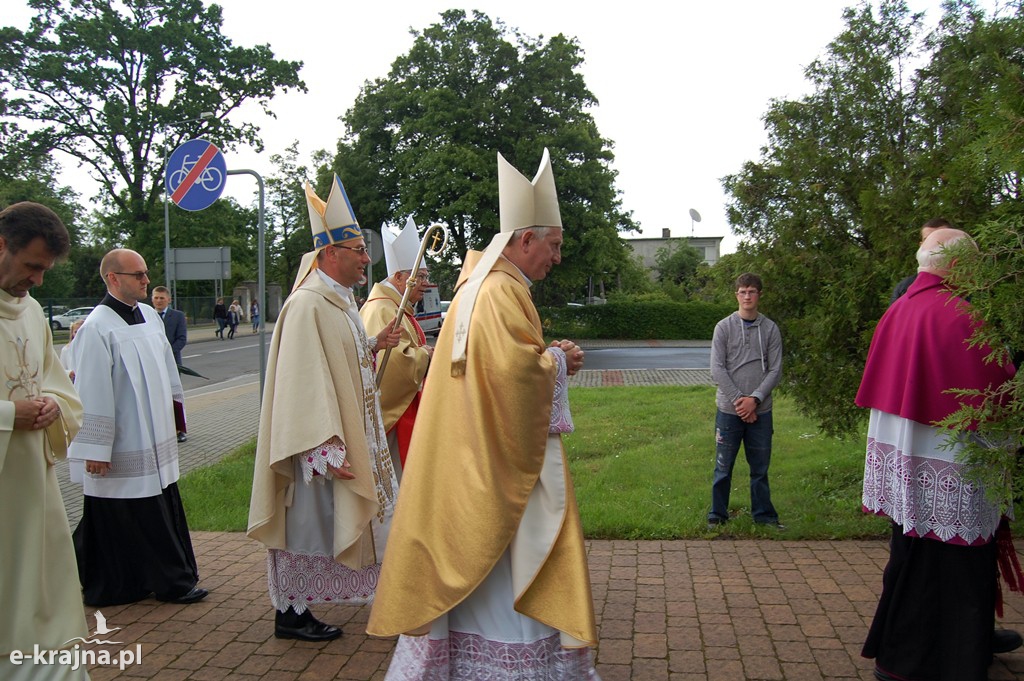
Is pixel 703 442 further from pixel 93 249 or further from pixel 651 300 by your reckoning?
pixel 93 249

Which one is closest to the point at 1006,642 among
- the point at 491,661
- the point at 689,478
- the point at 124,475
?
the point at 491,661

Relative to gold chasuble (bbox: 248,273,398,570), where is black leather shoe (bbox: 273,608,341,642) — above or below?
below

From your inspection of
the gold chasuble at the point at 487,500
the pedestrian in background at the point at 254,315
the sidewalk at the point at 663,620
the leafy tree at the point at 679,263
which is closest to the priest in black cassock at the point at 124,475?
the sidewalk at the point at 663,620

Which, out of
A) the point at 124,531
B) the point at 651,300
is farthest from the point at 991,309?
the point at 651,300

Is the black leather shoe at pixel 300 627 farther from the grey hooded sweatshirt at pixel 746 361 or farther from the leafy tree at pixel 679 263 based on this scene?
the leafy tree at pixel 679 263

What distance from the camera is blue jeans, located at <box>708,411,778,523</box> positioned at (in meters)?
6.38

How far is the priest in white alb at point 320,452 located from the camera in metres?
4.29

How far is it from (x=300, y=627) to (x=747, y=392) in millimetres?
3620

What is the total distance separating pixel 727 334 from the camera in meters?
6.52

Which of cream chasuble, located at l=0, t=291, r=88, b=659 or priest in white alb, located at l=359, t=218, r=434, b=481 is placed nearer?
cream chasuble, located at l=0, t=291, r=88, b=659

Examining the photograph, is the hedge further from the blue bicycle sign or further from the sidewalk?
the sidewalk

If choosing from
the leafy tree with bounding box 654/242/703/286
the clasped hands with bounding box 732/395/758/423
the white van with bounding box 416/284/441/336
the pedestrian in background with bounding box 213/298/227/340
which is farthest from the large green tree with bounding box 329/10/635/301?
the clasped hands with bounding box 732/395/758/423

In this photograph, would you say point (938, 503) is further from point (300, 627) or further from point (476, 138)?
point (476, 138)

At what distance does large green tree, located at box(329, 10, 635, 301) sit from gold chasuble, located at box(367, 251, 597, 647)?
2501 centimetres
